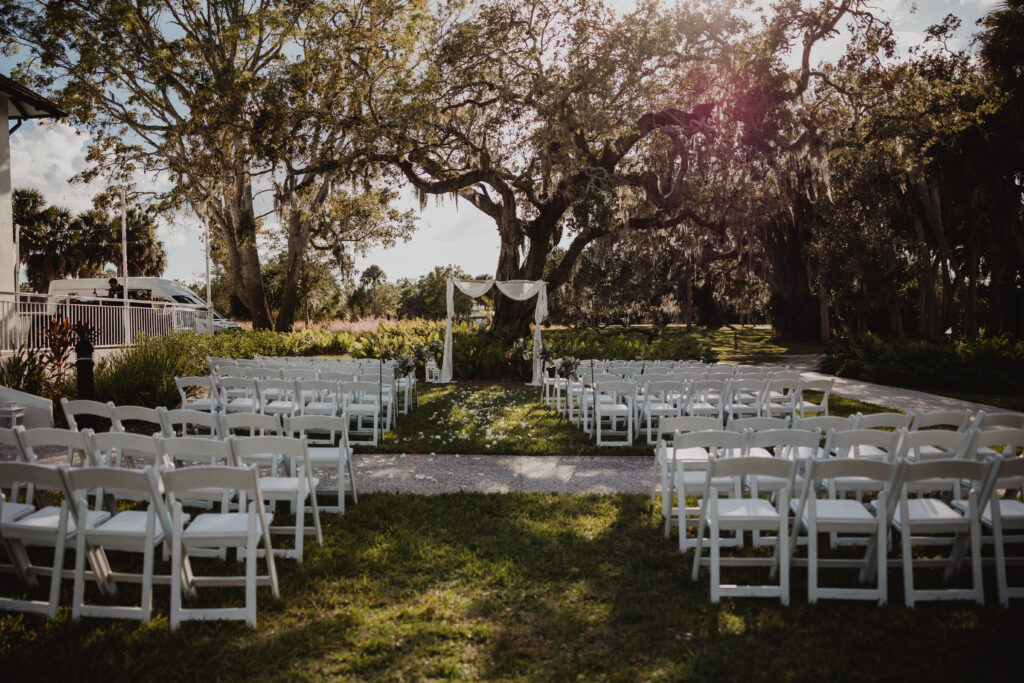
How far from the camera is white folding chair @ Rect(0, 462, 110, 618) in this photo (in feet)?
10.7

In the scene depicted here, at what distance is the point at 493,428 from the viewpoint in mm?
9219

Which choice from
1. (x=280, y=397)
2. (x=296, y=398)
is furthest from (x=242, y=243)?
(x=296, y=398)

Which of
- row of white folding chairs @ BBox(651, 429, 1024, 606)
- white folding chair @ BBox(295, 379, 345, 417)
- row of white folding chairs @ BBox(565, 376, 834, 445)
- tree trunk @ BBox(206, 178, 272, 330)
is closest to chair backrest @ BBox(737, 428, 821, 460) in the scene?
row of white folding chairs @ BBox(651, 429, 1024, 606)

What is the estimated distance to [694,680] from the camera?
2.87 metres

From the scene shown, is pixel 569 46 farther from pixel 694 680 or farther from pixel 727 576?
pixel 694 680

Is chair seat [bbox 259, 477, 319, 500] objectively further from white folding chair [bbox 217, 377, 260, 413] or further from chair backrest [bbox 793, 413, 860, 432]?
chair backrest [bbox 793, 413, 860, 432]

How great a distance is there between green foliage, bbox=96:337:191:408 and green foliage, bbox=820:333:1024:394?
1565 cm

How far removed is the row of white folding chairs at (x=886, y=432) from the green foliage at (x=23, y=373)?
9.19 metres

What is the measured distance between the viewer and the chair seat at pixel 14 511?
146 inches

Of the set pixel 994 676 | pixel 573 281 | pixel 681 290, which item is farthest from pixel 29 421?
pixel 681 290

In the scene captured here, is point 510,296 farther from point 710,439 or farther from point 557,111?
point 710,439

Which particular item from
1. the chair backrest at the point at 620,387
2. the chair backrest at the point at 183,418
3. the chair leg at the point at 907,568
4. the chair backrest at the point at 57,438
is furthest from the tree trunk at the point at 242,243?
the chair leg at the point at 907,568

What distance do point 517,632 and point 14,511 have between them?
10.3ft

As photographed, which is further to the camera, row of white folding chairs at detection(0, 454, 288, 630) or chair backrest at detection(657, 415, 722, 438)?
chair backrest at detection(657, 415, 722, 438)
